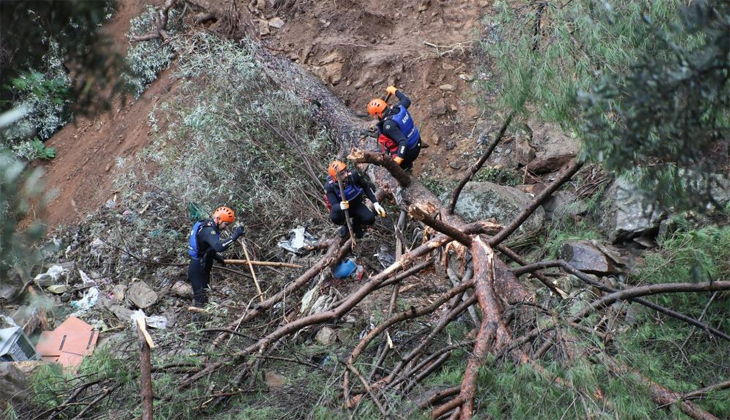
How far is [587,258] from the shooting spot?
6.46m

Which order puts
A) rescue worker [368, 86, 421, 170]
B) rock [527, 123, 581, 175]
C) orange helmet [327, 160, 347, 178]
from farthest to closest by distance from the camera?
rock [527, 123, 581, 175]
rescue worker [368, 86, 421, 170]
orange helmet [327, 160, 347, 178]

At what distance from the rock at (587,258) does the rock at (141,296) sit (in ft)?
15.0

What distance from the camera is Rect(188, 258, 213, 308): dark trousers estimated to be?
785 centimetres

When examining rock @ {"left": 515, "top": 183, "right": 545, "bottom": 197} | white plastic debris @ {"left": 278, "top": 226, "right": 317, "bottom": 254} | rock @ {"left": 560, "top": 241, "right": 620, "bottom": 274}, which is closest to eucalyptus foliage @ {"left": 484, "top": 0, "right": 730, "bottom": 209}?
rock @ {"left": 560, "top": 241, "right": 620, "bottom": 274}

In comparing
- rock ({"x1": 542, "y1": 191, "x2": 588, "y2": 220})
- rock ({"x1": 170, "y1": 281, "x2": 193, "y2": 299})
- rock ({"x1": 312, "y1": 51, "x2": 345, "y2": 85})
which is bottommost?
rock ({"x1": 170, "y1": 281, "x2": 193, "y2": 299})

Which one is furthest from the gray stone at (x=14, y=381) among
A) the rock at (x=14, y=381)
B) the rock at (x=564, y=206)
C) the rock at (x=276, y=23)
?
the rock at (x=276, y=23)

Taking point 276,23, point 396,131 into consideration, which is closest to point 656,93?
point 396,131

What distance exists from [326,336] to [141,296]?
277 centimetres

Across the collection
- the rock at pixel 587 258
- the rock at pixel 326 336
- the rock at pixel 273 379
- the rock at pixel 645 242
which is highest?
the rock at pixel 273 379

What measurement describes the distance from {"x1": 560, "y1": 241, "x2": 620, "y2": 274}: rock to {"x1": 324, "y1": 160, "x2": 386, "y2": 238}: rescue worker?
194cm

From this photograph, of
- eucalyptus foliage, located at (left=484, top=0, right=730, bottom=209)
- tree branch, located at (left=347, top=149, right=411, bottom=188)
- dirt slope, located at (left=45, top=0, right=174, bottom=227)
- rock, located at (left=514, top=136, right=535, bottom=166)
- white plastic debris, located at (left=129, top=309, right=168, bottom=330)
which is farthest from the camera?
dirt slope, located at (left=45, top=0, right=174, bottom=227)

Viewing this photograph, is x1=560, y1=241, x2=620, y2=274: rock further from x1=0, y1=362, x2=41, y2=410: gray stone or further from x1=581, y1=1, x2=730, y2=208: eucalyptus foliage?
x1=0, y1=362, x2=41, y2=410: gray stone

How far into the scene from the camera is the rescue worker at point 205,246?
25.0 feet

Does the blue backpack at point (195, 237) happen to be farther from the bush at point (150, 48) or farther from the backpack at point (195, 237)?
the bush at point (150, 48)
